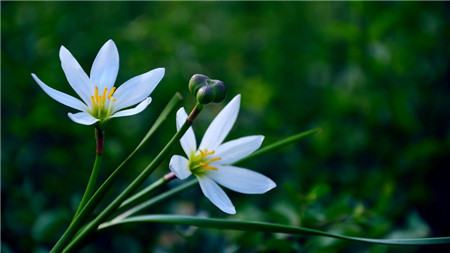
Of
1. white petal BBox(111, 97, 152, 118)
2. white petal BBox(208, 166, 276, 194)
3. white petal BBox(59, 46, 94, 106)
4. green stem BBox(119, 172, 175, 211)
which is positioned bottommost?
green stem BBox(119, 172, 175, 211)

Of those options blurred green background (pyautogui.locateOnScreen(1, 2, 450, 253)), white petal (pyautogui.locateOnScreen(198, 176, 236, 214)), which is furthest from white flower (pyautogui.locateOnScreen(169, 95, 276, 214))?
blurred green background (pyautogui.locateOnScreen(1, 2, 450, 253))

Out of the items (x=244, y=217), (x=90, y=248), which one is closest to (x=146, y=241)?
(x=90, y=248)

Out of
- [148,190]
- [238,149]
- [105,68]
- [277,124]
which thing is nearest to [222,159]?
[238,149]

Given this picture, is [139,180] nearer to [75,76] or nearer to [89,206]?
[89,206]

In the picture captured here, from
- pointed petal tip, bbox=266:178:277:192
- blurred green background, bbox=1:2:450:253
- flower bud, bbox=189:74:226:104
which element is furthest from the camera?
blurred green background, bbox=1:2:450:253

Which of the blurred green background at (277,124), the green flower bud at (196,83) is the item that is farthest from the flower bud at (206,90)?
the blurred green background at (277,124)

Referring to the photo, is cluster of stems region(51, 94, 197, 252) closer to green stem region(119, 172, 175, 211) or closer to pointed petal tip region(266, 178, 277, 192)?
green stem region(119, 172, 175, 211)

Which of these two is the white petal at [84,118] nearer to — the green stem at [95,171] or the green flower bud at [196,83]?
the green stem at [95,171]
